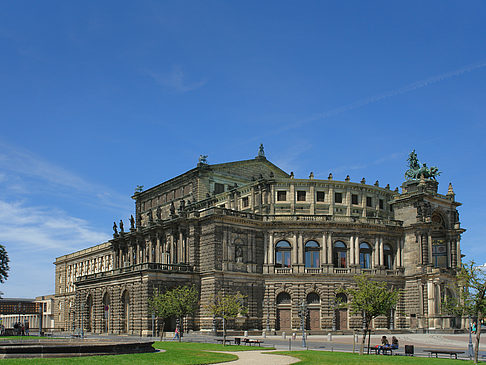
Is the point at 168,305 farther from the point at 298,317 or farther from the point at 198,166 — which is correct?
the point at 198,166

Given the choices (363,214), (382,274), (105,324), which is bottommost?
(105,324)

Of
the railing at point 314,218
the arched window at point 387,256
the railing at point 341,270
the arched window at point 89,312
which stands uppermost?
the railing at point 314,218

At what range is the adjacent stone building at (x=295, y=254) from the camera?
258 ft

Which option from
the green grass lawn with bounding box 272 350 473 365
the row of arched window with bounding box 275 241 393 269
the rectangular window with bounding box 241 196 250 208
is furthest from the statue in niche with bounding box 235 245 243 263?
the green grass lawn with bounding box 272 350 473 365

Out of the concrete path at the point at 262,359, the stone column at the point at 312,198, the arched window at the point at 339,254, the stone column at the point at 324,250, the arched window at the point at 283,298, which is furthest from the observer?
the stone column at the point at 312,198

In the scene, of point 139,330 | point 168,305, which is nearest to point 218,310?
point 168,305

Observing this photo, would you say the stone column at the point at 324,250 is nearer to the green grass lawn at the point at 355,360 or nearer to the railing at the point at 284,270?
the railing at the point at 284,270

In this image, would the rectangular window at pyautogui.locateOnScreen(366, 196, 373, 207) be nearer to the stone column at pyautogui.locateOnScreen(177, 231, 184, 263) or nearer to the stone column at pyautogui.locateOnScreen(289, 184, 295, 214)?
the stone column at pyautogui.locateOnScreen(289, 184, 295, 214)

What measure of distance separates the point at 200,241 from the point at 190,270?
4082 mm

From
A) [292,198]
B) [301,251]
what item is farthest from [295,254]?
[292,198]

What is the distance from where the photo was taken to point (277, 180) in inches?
3334

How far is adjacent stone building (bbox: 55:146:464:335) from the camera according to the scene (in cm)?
→ 7869

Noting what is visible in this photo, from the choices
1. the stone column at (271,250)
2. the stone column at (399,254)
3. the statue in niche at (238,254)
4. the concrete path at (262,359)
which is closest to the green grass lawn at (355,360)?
the concrete path at (262,359)

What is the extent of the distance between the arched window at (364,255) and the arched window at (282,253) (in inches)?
395
